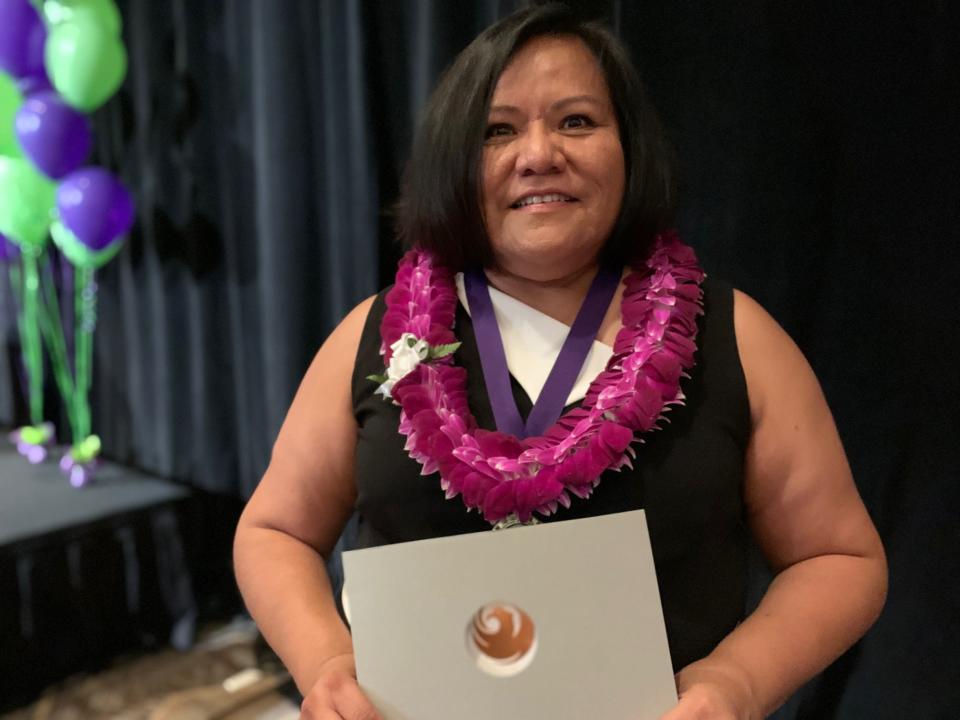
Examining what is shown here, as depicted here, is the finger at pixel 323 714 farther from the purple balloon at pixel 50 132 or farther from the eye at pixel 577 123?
the purple balloon at pixel 50 132

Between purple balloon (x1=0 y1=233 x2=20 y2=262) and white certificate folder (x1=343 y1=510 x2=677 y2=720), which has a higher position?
purple balloon (x1=0 y1=233 x2=20 y2=262)

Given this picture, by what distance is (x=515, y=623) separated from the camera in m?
0.67

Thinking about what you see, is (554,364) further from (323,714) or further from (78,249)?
(78,249)

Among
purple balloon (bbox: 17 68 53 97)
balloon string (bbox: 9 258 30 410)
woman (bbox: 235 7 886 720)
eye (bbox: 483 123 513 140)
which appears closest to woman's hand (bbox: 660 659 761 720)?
woman (bbox: 235 7 886 720)

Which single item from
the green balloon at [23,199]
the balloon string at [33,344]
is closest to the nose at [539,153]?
the green balloon at [23,199]

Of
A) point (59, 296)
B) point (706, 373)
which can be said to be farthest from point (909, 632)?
point (59, 296)

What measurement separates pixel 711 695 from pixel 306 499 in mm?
538

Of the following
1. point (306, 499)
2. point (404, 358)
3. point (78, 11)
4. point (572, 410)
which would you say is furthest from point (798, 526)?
point (78, 11)

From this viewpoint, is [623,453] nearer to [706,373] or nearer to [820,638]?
[706,373]

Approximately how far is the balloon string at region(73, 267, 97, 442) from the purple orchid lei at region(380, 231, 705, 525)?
6.43ft

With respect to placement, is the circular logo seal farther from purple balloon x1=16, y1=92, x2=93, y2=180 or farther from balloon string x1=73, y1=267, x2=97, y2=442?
balloon string x1=73, y1=267, x2=97, y2=442

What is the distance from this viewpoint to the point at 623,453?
819 mm

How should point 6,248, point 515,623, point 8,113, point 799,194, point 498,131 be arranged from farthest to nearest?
1. point 6,248
2. point 8,113
3. point 799,194
4. point 498,131
5. point 515,623

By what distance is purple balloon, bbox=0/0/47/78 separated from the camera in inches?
72.4
